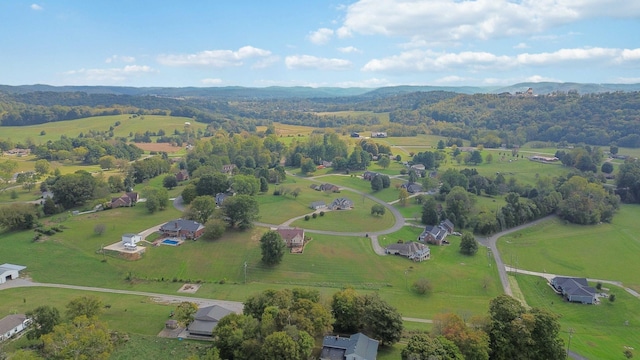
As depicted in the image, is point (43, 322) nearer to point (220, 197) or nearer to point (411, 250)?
point (411, 250)

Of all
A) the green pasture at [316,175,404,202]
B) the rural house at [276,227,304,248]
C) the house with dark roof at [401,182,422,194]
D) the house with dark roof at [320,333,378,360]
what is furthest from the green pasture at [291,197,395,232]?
the house with dark roof at [320,333,378,360]

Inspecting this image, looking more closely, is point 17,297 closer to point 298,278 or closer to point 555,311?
point 298,278

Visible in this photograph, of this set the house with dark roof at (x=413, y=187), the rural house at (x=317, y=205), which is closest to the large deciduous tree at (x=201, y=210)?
the rural house at (x=317, y=205)

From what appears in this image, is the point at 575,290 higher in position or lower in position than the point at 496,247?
higher

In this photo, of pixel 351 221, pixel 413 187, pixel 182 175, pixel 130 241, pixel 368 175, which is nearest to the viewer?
pixel 130 241

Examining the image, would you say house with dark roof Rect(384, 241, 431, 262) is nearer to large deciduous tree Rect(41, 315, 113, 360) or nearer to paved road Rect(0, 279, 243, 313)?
paved road Rect(0, 279, 243, 313)

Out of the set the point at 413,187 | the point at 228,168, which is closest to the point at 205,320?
the point at 413,187

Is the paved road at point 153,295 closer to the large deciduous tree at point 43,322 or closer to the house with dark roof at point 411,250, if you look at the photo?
the large deciduous tree at point 43,322
